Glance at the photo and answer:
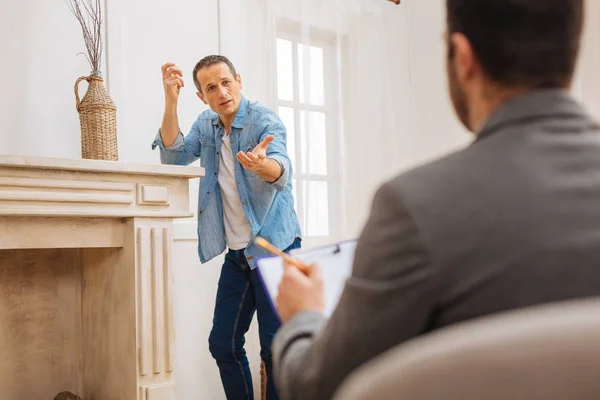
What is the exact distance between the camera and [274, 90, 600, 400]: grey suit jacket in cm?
50

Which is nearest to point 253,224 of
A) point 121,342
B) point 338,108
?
point 121,342

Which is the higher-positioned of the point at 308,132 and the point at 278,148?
the point at 308,132

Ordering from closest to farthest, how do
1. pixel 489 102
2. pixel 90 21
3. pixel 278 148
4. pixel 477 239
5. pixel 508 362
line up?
pixel 508 362
pixel 477 239
pixel 489 102
pixel 278 148
pixel 90 21

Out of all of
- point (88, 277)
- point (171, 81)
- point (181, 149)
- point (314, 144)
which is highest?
point (171, 81)

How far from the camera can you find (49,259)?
2211mm

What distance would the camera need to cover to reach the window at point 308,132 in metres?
2.92

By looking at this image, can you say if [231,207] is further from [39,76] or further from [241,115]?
[39,76]

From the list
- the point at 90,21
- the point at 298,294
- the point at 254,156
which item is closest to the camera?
the point at 298,294

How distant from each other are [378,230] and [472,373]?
0.59ft

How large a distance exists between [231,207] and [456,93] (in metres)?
1.54

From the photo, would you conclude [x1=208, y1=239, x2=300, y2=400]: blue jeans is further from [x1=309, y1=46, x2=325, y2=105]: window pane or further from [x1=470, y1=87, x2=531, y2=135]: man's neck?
[x1=470, y1=87, x2=531, y2=135]: man's neck

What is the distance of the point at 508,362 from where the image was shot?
368 mm

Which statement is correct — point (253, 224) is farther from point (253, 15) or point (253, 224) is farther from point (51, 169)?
point (253, 15)

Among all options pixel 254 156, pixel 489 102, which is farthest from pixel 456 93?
pixel 254 156
